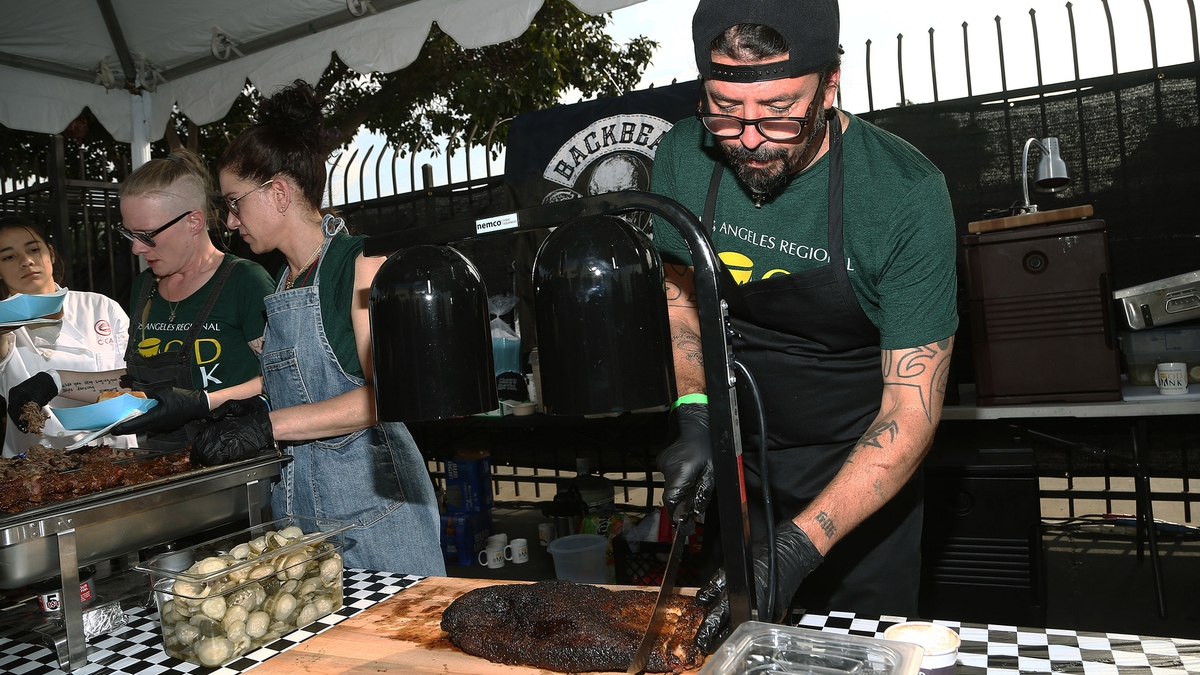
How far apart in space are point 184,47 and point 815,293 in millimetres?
3891

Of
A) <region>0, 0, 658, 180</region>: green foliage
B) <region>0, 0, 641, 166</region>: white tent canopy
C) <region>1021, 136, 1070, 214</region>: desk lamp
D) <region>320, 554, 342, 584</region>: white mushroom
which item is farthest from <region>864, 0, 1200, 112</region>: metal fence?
<region>0, 0, 658, 180</region>: green foliage

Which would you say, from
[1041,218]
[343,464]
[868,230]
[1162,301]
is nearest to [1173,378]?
[1162,301]

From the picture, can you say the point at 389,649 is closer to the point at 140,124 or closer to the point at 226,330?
the point at 226,330

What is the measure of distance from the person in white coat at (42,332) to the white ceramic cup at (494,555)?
2.20m

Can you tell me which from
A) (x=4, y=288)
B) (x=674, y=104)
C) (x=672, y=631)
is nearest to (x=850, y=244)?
(x=672, y=631)

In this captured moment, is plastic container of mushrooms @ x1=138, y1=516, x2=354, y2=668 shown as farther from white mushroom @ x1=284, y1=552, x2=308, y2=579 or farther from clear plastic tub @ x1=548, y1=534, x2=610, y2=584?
clear plastic tub @ x1=548, y1=534, x2=610, y2=584

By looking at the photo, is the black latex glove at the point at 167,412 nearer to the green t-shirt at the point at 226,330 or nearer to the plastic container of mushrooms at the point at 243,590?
the green t-shirt at the point at 226,330

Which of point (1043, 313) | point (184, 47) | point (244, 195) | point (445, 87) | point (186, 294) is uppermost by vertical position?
point (445, 87)

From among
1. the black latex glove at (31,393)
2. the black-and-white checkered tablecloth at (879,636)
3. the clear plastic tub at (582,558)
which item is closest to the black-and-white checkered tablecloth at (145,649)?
the black-and-white checkered tablecloth at (879,636)

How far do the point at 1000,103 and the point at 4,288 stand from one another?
5.09 metres

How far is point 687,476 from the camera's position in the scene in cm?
123

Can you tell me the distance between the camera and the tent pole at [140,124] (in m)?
4.50

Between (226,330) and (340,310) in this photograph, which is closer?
(340,310)

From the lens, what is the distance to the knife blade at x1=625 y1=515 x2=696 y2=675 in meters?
1.21
